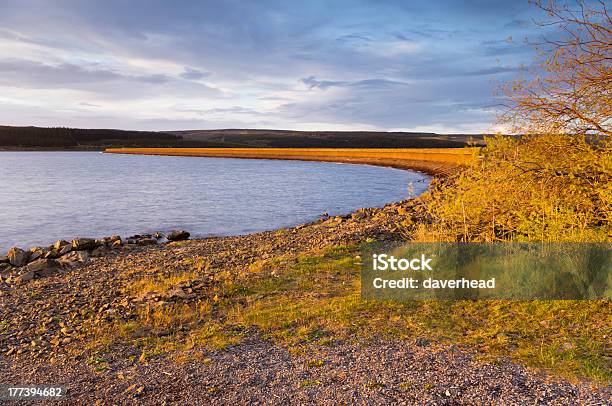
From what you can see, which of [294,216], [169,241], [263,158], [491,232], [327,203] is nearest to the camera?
[491,232]

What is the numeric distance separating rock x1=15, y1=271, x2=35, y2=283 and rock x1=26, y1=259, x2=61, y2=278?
0.70 ft

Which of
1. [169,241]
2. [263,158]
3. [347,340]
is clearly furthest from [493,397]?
[263,158]

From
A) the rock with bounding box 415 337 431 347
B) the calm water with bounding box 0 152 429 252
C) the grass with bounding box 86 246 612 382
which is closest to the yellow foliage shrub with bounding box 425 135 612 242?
the grass with bounding box 86 246 612 382

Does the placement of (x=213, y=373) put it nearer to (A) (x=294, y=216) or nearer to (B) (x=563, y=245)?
(B) (x=563, y=245)

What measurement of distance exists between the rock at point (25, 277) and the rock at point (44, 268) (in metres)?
0.21

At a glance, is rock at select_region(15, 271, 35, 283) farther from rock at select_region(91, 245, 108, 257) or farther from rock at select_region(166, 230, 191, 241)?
rock at select_region(166, 230, 191, 241)

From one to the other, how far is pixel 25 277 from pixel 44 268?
1.04 metres

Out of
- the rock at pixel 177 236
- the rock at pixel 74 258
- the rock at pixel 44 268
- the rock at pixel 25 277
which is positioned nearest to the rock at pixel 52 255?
the rock at pixel 74 258

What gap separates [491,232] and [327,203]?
23850 mm

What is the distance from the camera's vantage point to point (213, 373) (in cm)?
651

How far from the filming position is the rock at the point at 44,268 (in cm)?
1473

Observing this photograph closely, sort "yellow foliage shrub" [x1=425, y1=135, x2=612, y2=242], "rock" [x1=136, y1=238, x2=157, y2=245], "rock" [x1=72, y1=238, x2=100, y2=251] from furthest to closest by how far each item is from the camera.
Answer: "rock" [x1=136, y1=238, x2=157, y2=245] → "rock" [x1=72, y1=238, x2=100, y2=251] → "yellow foliage shrub" [x1=425, y1=135, x2=612, y2=242]

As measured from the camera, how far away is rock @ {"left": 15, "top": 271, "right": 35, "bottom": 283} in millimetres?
13870

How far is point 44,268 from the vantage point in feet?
49.5
